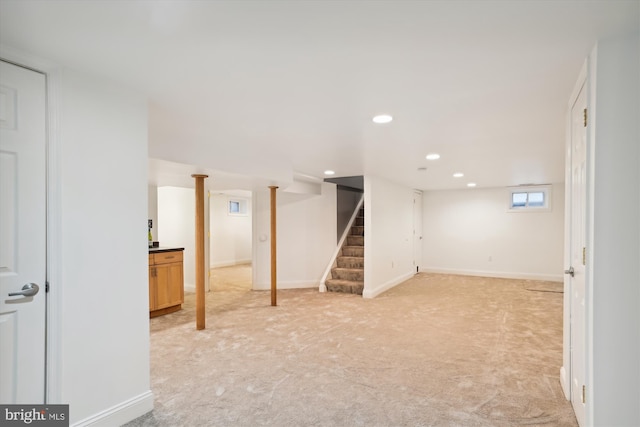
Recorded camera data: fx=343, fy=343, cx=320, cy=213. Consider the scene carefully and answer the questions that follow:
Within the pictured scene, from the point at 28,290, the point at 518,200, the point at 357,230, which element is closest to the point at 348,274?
the point at 357,230

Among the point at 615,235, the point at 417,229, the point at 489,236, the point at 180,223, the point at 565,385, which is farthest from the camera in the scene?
the point at 417,229

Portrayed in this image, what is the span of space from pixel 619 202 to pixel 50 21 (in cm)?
260

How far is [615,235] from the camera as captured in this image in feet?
5.18

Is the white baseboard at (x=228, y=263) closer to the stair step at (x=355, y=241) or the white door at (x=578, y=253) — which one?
the stair step at (x=355, y=241)

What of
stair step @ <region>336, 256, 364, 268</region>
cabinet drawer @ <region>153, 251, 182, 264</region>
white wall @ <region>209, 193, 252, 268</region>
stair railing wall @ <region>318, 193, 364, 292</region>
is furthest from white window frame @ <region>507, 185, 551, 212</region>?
white wall @ <region>209, 193, 252, 268</region>

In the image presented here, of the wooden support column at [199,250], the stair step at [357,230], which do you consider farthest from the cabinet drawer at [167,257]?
the stair step at [357,230]

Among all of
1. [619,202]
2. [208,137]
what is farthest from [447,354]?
[208,137]

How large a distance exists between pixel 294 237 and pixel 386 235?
1781 mm

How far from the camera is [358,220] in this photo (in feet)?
26.3

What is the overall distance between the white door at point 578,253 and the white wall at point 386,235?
3704mm

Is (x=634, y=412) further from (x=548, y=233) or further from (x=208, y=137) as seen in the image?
(x=548, y=233)

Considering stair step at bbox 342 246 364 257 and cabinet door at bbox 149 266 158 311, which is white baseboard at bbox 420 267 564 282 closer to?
stair step at bbox 342 246 364 257

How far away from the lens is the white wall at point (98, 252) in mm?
1839

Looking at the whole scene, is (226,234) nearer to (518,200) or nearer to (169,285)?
(169,285)
